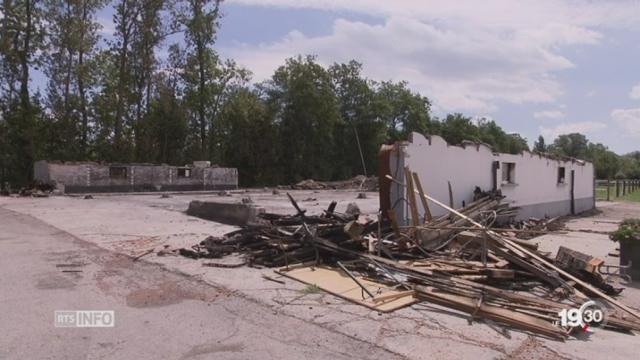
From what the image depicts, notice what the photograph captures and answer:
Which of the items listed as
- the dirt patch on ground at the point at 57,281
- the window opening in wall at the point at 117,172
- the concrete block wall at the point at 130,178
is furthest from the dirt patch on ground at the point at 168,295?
the window opening in wall at the point at 117,172

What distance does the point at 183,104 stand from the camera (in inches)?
2108

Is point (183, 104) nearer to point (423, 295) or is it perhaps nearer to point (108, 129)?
point (108, 129)

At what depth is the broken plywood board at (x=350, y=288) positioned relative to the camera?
6629 mm

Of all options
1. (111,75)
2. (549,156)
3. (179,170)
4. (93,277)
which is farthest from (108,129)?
(93,277)

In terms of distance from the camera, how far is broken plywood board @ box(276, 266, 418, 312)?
21.7 ft

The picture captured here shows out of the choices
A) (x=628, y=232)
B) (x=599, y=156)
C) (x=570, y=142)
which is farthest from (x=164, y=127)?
(x=570, y=142)

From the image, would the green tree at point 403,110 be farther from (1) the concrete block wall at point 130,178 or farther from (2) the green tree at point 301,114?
(1) the concrete block wall at point 130,178

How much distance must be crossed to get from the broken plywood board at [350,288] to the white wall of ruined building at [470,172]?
3659mm

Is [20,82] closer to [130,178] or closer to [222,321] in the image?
[130,178]

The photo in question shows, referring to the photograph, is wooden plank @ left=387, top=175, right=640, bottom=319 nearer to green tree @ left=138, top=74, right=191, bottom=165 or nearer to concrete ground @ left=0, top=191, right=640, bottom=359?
concrete ground @ left=0, top=191, right=640, bottom=359

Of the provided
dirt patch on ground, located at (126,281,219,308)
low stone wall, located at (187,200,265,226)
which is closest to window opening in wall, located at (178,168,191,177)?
low stone wall, located at (187,200,265,226)

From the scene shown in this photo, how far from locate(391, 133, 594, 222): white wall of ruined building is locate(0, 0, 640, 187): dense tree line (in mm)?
24381

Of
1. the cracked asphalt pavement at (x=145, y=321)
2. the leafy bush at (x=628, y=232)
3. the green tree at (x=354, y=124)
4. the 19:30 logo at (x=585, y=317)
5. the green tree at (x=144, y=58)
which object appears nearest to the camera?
the cracked asphalt pavement at (x=145, y=321)

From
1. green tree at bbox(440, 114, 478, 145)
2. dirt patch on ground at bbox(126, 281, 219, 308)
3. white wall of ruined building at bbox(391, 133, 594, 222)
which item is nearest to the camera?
dirt patch on ground at bbox(126, 281, 219, 308)
